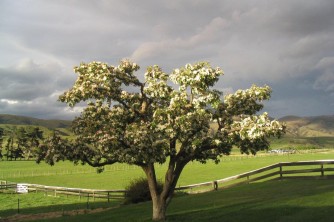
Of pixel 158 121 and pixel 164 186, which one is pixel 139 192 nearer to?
pixel 164 186

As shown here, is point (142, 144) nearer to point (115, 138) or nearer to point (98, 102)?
point (115, 138)

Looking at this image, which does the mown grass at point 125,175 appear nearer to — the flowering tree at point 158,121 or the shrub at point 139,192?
the shrub at point 139,192

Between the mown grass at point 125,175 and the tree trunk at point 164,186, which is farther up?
the tree trunk at point 164,186

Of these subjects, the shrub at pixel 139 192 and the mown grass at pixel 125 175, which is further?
the mown grass at pixel 125 175

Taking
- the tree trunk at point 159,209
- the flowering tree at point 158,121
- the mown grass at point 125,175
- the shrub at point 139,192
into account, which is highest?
the flowering tree at point 158,121

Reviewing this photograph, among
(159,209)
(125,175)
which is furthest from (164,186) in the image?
(125,175)

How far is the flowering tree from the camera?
17734 mm

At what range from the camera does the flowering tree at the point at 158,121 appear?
17734 mm

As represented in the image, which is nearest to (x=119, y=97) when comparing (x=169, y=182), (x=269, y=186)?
(x=169, y=182)

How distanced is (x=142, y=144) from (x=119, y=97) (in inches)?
164

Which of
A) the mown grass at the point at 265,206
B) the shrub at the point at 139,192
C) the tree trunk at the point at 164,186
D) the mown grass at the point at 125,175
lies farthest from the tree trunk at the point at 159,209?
the mown grass at the point at 125,175

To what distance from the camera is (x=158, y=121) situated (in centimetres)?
1889

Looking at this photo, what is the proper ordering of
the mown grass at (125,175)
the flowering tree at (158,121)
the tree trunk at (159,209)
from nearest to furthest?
the flowering tree at (158,121) < the tree trunk at (159,209) < the mown grass at (125,175)

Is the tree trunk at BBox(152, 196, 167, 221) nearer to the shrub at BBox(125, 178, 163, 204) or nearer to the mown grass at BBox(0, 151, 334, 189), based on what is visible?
the shrub at BBox(125, 178, 163, 204)
